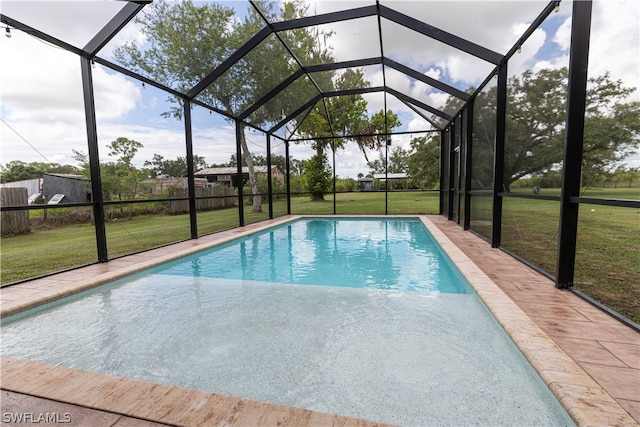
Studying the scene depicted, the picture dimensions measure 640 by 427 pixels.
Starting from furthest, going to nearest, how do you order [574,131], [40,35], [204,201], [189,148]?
[204,201] < [189,148] < [40,35] < [574,131]

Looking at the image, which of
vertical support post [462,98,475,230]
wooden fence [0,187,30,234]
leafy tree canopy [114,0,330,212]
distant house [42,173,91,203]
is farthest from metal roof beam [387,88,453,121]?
wooden fence [0,187,30,234]

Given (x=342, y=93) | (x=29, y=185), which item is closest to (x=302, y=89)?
(x=342, y=93)

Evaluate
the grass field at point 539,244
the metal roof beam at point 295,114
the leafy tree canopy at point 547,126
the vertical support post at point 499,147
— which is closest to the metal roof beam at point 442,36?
the vertical support post at point 499,147

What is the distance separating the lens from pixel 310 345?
217cm

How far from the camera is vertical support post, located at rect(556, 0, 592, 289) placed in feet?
7.79

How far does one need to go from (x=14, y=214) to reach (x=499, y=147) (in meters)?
9.63

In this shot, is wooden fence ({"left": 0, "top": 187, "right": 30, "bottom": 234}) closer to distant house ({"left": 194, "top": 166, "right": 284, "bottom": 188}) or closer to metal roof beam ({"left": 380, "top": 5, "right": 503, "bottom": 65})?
distant house ({"left": 194, "top": 166, "right": 284, "bottom": 188})

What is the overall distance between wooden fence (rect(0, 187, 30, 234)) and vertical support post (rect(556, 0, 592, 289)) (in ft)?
28.5

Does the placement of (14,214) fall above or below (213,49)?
below

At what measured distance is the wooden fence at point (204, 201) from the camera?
996 centimetres

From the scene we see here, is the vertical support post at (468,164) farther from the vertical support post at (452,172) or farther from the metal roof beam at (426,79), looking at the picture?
the vertical support post at (452,172)

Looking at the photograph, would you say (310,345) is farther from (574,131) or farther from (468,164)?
(468,164)

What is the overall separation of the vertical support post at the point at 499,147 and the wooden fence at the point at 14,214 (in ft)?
28.4

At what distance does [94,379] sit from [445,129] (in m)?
9.35
